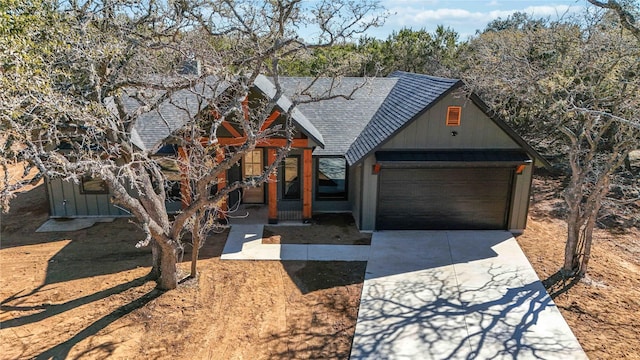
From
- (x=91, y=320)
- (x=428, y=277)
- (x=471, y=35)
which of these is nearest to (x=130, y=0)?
(x=91, y=320)

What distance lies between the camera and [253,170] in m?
16.3

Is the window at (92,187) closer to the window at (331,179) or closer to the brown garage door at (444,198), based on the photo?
the window at (331,179)

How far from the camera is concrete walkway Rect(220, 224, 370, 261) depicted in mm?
12727

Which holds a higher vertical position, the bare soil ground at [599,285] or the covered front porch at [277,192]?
the covered front porch at [277,192]

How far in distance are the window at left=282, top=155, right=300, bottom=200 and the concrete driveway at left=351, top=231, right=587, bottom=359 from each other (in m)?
3.60

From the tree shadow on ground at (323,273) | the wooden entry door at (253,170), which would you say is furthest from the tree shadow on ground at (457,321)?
the wooden entry door at (253,170)

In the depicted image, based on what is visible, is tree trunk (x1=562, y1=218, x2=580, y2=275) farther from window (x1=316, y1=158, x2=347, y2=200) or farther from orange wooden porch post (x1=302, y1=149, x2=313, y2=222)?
orange wooden porch post (x1=302, y1=149, x2=313, y2=222)

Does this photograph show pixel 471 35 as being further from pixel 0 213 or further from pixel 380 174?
pixel 0 213

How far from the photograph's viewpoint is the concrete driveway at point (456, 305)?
8938mm

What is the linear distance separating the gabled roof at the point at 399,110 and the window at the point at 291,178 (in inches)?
72.7

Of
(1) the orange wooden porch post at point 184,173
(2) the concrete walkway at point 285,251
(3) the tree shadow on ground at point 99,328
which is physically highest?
(1) the orange wooden porch post at point 184,173

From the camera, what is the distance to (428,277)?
38.4 feet

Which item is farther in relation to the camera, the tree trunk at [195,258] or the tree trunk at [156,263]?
the tree trunk at [156,263]

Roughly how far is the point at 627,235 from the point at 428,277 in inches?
300
